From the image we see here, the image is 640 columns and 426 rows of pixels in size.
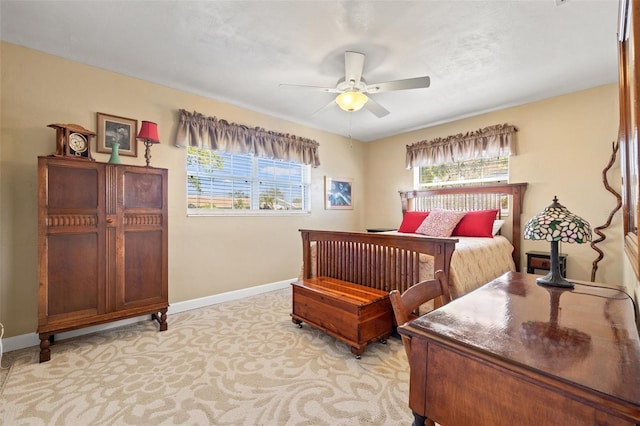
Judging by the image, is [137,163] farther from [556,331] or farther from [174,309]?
[556,331]

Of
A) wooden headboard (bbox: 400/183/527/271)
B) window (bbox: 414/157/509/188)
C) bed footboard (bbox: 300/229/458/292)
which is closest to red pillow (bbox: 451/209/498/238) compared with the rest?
wooden headboard (bbox: 400/183/527/271)

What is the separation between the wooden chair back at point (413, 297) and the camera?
1.01 metres

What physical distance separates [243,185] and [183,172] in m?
0.78

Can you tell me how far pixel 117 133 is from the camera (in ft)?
9.12

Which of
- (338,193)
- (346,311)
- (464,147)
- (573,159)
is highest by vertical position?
Result: (464,147)

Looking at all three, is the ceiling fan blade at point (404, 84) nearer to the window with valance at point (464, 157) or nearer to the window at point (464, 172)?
the window with valance at point (464, 157)

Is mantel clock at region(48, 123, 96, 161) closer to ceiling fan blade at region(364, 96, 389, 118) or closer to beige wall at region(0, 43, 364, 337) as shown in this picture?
beige wall at region(0, 43, 364, 337)

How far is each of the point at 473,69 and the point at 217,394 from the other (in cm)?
346

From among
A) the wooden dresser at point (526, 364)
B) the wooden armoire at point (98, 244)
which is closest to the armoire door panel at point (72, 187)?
the wooden armoire at point (98, 244)

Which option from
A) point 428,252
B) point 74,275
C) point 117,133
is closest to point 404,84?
point 428,252

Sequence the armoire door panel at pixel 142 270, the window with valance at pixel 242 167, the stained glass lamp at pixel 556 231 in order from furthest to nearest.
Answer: the window with valance at pixel 242 167
the armoire door panel at pixel 142 270
the stained glass lamp at pixel 556 231

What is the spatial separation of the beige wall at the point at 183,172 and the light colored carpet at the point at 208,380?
0.72m

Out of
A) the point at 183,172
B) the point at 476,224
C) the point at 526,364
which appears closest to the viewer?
the point at 526,364

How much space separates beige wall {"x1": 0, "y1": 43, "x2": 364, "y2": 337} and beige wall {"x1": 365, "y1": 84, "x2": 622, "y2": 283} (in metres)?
2.73
